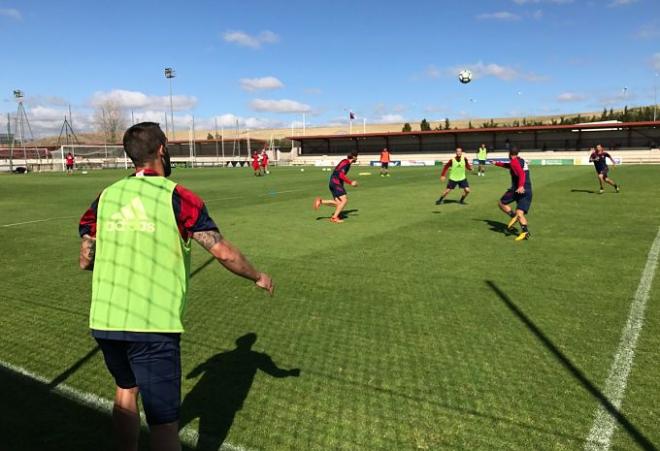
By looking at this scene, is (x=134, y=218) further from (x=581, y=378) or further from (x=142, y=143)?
(x=581, y=378)

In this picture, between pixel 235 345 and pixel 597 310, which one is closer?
pixel 235 345

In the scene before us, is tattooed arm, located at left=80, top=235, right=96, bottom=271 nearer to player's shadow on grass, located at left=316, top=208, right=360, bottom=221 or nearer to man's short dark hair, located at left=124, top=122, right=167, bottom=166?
man's short dark hair, located at left=124, top=122, right=167, bottom=166

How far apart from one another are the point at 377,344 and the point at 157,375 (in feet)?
9.80

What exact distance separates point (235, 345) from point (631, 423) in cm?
347

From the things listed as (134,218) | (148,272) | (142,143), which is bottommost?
(148,272)

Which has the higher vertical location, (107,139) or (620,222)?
(107,139)

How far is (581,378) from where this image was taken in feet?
13.8

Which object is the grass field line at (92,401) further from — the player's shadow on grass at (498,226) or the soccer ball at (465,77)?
the soccer ball at (465,77)

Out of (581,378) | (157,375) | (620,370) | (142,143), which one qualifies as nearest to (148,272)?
(157,375)

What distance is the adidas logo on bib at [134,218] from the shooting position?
2.42 meters

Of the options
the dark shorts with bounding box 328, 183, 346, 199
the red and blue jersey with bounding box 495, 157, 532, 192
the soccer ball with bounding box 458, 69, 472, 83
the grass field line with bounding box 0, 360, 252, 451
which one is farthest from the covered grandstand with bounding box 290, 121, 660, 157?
the grass field line with bounding box 0, 360, 252, 451

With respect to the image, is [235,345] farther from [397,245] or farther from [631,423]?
[397,245]

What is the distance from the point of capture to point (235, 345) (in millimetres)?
Answer: 5027

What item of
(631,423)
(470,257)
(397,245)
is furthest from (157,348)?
(397,245)
